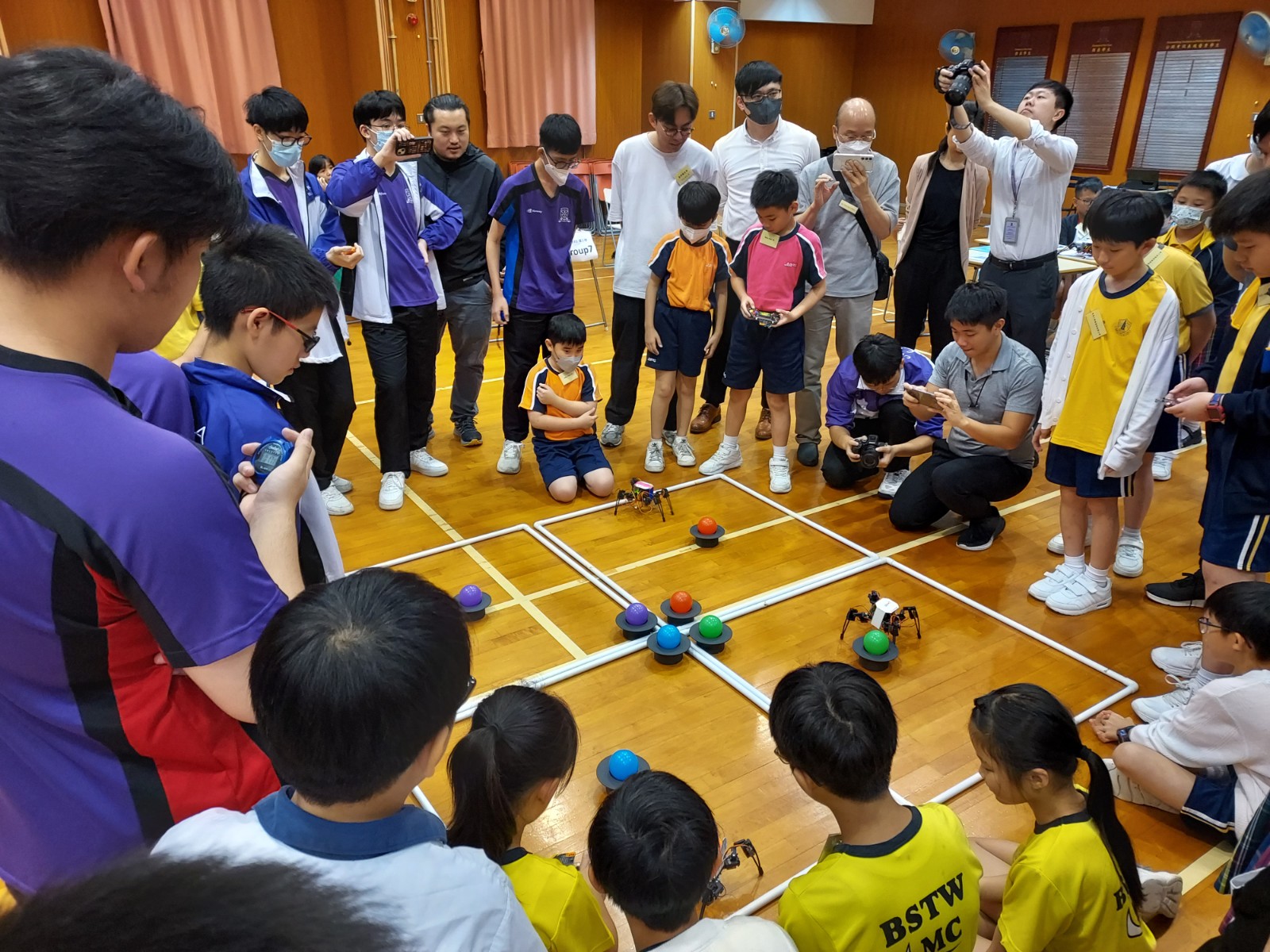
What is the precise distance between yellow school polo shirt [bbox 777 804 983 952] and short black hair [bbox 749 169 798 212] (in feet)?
10.4

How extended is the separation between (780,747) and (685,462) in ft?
9.76

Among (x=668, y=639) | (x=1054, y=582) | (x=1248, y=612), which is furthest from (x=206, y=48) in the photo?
(x=1248, y=612)

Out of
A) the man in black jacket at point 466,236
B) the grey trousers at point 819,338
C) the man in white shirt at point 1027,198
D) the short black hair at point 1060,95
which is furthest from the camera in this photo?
the grey trousers at point 819,338

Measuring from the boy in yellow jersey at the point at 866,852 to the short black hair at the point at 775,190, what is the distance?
2.94m

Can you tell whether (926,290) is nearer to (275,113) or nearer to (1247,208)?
(1247,208)

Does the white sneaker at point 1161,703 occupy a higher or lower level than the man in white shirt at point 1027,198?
lower

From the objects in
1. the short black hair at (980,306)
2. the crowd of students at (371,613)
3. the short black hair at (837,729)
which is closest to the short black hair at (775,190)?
the crowd of students at (371,613)

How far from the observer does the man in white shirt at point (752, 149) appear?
439cm

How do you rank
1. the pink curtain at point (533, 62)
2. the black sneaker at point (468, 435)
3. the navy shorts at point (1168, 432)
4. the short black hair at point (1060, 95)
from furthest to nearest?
the pink curtain at point (533, 62) → the black sneaker at point (468, 435) → the short black hair at point (1060, 95) → the navy shorts at point (1168, 432)

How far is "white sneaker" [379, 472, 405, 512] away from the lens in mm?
4016

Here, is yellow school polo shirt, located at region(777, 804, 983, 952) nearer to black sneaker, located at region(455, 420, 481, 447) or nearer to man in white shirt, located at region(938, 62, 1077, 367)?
A: man in white shirt, located at region(938, 62, 1077, 367)

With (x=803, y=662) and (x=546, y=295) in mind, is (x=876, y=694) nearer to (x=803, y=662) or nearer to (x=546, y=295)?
(x=803, y=662)

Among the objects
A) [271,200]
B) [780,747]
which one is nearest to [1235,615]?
[780,747]

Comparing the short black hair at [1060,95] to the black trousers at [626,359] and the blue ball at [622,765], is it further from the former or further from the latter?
the blue ball at [622,765]
